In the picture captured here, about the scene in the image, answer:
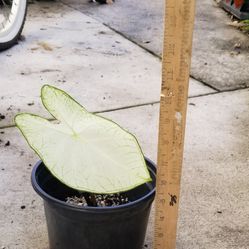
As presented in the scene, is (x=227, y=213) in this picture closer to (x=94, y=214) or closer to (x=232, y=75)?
(x=94, y=214)

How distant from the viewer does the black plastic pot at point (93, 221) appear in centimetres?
167

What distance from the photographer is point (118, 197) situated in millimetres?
1942

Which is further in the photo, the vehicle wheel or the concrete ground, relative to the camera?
the vehicle wheel

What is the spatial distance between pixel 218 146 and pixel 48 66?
1.55 meters

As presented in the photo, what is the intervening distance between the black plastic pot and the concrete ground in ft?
0.88

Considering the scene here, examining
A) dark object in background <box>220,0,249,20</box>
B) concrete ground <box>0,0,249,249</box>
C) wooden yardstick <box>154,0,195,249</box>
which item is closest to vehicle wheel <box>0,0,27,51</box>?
concrete ground <box>0,0,249,249</box>

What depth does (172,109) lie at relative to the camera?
1.60m

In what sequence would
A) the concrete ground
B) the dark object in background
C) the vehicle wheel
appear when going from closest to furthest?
the concrete ground
the vehicle wheel
the dark object in background

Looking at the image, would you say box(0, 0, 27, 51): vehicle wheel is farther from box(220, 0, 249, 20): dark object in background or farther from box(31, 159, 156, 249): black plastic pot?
box(31, 159, 156, 249): black plastic pot

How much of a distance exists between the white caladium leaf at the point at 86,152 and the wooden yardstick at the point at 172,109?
92 mm

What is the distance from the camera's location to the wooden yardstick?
150cm

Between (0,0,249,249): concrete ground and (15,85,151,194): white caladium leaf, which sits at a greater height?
(15,85,151,194): white caladium leaf

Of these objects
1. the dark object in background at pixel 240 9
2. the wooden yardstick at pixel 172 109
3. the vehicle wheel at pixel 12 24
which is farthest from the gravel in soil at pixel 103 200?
the dark object in background at pixel 240 9

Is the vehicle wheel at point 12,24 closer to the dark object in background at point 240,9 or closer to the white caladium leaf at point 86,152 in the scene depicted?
the dark object in background at point 240,9
